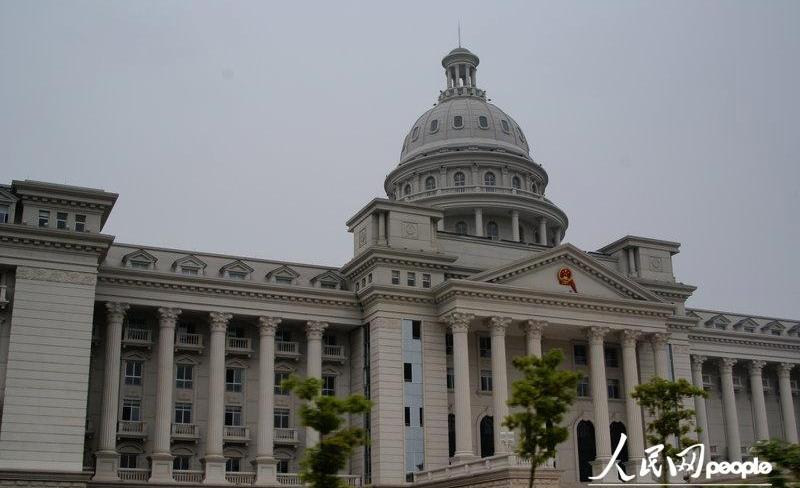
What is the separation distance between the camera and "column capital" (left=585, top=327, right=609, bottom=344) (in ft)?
237

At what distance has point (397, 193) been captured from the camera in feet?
348

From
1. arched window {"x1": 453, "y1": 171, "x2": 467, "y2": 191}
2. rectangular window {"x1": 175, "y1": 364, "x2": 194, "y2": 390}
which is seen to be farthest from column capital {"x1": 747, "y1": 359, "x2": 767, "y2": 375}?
rectangular window {"x1": 175, "y1": 364, "x2": 194, "y2": 390}

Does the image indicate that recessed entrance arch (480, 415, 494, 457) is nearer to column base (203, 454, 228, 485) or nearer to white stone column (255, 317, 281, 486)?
white stone column (255, 317, 281, 486)

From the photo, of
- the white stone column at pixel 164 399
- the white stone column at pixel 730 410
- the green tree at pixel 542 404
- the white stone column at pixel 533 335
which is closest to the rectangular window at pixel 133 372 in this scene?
the white stone column at pixel 164 399

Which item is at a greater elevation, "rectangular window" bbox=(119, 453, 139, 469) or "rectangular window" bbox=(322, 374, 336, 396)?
"rectangular window" bbox=(322, 374, 336, 396)

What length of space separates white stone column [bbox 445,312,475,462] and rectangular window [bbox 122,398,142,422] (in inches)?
844

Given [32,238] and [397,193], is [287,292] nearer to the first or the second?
[32,238]

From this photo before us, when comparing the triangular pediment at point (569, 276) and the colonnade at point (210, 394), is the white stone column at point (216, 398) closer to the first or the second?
the colonnade at point (210, 394)

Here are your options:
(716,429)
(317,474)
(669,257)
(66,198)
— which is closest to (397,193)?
(669,257)

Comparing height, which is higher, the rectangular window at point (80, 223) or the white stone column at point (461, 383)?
the rectangular window at point (80, 223)

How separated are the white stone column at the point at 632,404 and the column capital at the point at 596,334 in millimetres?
1896

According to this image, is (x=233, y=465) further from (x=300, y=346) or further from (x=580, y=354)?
(x=580, y=354)

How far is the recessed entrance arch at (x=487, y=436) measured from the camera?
70188 millimetres

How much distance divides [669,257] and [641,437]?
1754 centimetres
